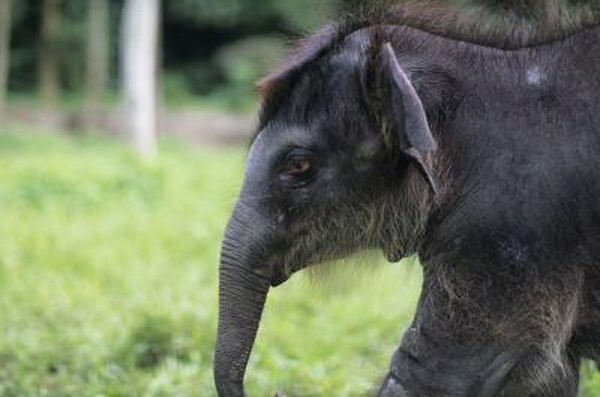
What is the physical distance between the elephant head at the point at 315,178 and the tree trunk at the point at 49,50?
88.8 feet

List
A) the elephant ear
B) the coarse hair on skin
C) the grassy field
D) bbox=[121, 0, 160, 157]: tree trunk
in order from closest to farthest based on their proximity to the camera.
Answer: the elephant ear → the coarse hair on skin → the grassy field → bbox=[121, 0, 160, 157]: tree trunk

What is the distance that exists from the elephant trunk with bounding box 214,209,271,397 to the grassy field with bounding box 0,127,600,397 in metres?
0.49

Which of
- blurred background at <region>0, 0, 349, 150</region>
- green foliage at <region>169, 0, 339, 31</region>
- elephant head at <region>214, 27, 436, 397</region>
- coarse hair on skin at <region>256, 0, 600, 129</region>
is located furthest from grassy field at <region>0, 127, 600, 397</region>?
green foliage at <region>169, 0, 339, 31</region>

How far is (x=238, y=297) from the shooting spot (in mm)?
4516

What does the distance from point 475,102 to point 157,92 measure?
28660 millimetres

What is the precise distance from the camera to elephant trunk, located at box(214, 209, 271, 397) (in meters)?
4.46

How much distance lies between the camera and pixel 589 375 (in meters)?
5.98

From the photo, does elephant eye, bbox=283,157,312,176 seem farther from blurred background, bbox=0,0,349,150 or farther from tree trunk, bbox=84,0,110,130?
tree trunk, bbox=84,0,110,130

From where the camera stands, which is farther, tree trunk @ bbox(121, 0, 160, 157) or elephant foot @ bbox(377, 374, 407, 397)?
tree trunk @ bbox(121, 0, 160, 157)

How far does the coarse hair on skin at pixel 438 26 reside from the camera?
460cm

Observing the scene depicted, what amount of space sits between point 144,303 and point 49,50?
2422 cm

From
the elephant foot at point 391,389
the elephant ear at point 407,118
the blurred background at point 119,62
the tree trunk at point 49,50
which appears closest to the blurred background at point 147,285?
the elephant foot at point 391,389

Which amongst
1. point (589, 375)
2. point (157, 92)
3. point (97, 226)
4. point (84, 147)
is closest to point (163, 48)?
point (157, 92)

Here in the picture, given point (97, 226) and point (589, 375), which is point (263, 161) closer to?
point (589, 375)
